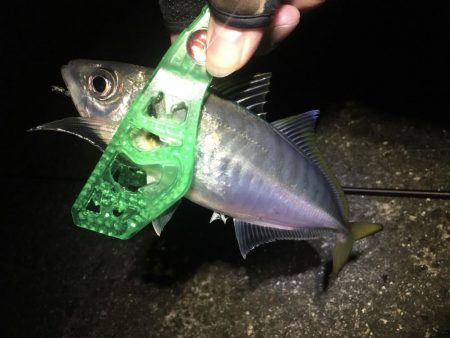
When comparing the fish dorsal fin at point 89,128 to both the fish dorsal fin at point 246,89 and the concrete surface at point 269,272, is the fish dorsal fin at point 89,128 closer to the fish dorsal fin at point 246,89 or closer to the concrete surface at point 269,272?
the fish dorsal fin at point 246,89

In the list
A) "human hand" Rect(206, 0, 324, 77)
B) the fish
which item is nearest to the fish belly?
the fish

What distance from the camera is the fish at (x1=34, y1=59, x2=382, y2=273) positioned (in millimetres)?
1549

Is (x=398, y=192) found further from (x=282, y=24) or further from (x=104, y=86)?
(x=104, y=86)

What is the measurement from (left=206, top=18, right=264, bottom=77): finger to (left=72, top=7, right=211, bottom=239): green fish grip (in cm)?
8

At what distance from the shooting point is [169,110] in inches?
56.7

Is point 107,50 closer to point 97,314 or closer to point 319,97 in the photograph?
point 319,97

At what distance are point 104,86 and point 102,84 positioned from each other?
0.01 metres

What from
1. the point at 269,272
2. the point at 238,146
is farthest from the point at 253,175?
the point at 269,272

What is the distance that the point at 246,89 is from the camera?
1670mm

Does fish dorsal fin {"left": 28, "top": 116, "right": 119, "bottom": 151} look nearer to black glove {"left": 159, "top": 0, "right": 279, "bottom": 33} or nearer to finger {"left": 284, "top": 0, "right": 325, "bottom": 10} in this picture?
black glove {"left": 159, "top": 0, "right": 279, "bottom": 33}

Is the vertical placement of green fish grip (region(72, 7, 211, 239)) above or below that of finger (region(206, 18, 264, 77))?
below

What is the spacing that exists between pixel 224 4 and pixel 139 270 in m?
2.13

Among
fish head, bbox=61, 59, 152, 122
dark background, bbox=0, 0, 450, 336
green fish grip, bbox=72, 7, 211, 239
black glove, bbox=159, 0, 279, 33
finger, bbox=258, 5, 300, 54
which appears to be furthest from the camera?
dark background, bbox=0, 0, 450, 336

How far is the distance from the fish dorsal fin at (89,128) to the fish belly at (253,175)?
0.37m
